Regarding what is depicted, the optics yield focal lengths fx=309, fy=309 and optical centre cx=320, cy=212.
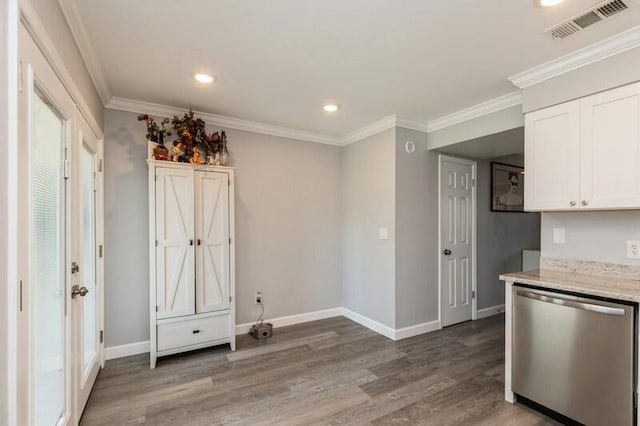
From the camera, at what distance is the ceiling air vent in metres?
1.67

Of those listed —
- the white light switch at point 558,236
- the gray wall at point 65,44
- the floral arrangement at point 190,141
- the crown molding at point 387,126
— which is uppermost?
→ the crown molding at point 387,126

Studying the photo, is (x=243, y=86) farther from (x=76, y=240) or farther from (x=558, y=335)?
(x=558, y=335)

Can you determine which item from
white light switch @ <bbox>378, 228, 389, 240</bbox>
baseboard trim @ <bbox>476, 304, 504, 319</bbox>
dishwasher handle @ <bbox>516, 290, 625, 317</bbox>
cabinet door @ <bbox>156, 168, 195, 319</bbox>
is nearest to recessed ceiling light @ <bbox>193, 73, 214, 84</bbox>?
cabinet door @ <bbox>156, 168, 195, 319</bbox>

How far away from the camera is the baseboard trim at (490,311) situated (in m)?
4.29

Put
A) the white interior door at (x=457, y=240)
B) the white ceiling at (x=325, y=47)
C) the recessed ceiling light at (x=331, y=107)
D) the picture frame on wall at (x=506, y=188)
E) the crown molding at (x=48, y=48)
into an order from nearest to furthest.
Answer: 1. the crown molding at (x=48, y=48)
2. the white ceiling at (x=325, y=47)
3. the recessed ceiling light at (x=331, y=107)
4. the white interior door at (x=457, y=240)
5. the picture frame on wall at (x=506, y=188)

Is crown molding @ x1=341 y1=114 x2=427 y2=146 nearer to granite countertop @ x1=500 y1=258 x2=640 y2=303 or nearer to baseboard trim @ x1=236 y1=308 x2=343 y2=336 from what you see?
granite countertop @ x1=500 y1=258 x2=640 y2=303

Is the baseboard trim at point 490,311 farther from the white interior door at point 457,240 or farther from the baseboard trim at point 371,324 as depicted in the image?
the baseboard trim at point 371,324

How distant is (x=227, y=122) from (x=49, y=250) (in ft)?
7.62

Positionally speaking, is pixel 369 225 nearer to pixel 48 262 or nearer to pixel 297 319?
pixel 297 319

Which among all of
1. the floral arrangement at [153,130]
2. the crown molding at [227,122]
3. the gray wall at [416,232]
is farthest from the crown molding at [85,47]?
the gray wall at [416,232]

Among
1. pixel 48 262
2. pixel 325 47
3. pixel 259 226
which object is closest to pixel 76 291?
pixel 48 262

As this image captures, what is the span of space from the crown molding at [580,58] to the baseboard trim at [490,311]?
3055 millimetres

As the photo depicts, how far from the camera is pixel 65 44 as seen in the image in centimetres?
171

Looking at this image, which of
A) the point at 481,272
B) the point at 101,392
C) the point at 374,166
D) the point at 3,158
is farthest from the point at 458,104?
the point at 101,392
